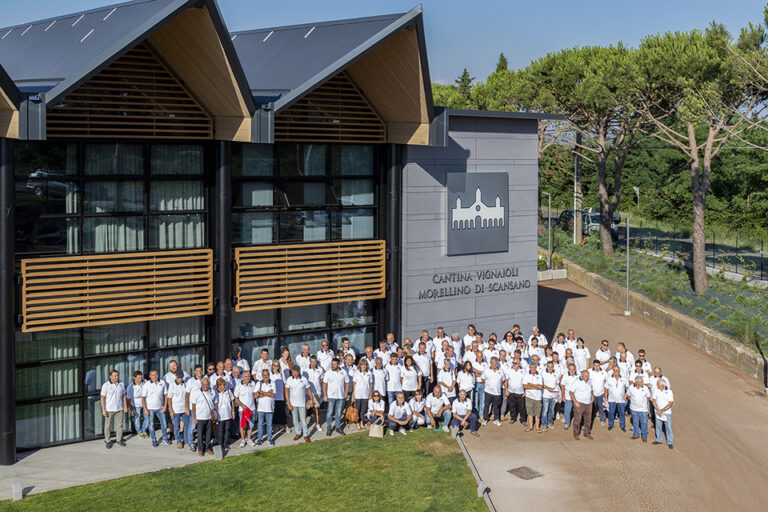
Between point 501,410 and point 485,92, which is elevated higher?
point 485,92

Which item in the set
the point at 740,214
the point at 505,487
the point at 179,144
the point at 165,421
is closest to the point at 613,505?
the point at 505,487

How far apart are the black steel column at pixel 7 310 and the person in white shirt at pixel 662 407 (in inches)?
522

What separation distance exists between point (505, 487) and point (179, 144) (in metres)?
10.2

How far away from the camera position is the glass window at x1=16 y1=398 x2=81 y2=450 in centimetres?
1906

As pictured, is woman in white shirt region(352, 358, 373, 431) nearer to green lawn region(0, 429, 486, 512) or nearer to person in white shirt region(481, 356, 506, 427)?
green lawn region(0, 429, 486, 512)

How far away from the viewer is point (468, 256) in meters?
24.9

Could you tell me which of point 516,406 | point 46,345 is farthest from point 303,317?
point 46,345

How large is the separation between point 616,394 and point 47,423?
1222cm

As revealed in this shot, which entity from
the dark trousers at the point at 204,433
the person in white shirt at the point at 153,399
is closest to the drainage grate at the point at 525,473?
the dark trousers at the point at 204,433

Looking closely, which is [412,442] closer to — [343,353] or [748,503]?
[343,353]

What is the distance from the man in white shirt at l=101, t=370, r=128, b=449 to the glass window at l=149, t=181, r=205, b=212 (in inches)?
151

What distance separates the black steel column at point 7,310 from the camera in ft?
58.7

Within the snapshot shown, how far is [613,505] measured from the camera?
16422 millimetres

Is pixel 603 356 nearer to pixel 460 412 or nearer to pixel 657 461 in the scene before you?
pixel 657 461
